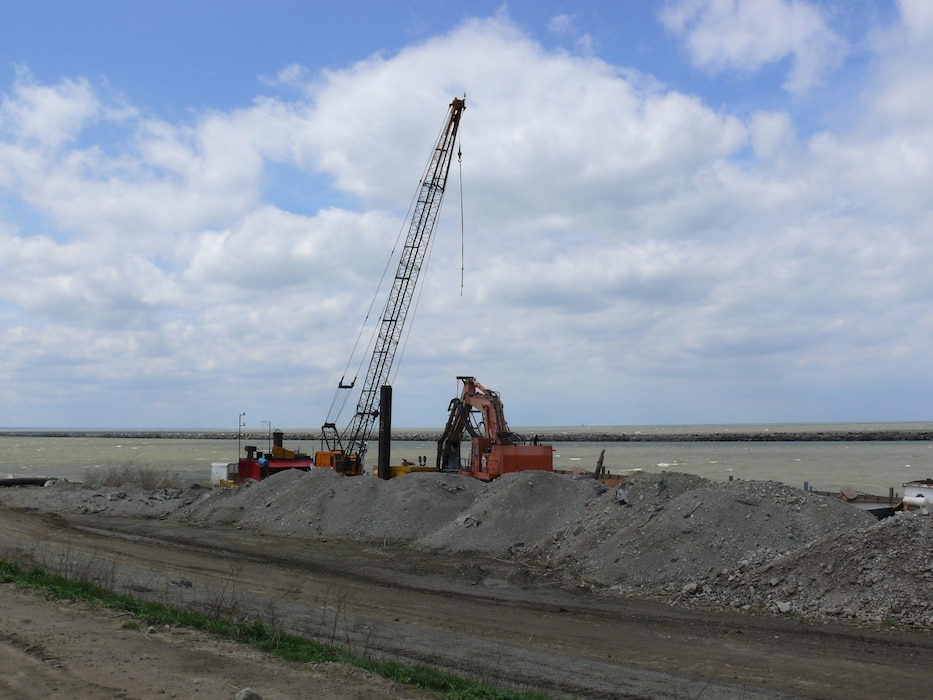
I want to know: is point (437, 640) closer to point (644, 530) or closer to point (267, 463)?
point (644, 530)

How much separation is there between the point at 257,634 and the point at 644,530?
10560 mm

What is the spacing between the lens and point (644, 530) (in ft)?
59.0

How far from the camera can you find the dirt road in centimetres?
830

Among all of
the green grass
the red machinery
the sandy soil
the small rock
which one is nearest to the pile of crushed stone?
the sandy soil

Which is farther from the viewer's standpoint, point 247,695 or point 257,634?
point 257,634

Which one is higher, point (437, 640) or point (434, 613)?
point (437, 640)

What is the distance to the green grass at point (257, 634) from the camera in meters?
8.26

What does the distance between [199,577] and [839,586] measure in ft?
40.4

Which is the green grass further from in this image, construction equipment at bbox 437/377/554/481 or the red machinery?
the red machinery

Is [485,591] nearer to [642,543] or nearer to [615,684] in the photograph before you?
[642,543]

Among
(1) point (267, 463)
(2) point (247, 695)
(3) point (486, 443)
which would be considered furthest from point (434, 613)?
(1) point (267, 463)

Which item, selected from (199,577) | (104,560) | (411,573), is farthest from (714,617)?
(104,560)

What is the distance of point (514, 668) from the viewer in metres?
9.74

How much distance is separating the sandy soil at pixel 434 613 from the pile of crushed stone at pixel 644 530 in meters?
0.10
